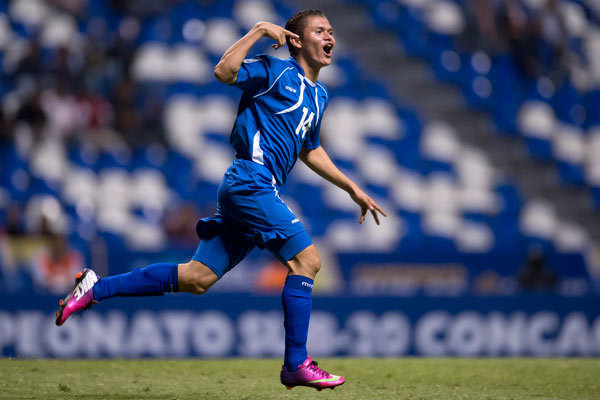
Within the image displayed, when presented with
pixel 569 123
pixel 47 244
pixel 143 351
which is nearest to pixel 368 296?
pixel 143 351

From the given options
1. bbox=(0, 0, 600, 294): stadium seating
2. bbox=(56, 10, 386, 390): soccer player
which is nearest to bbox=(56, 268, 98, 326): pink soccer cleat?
bbox=(56, 10, 386, 390): soccer player

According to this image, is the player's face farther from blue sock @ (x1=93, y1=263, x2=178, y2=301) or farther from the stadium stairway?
the stadium stairway

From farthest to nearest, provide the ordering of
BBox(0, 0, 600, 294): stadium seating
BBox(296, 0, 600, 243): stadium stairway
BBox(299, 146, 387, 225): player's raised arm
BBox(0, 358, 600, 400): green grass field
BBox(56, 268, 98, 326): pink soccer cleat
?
BBox(296, 0, 600, 243): stadium stairway
BBox(0, 0, 600, 294): stadium seating
BBox(299, 146, 387, 225): player's raised arm
BBox(0, 358, 600, 400): green grass field
BBox(56, 268, 98, 326): pink soccer cleat

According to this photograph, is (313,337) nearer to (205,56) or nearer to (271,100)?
(271,100)

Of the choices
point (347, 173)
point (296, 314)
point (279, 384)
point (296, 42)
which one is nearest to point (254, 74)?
point (296, 42)

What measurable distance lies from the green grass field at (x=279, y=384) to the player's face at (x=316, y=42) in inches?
81.3

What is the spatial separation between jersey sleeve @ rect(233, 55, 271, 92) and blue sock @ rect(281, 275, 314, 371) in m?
1.12

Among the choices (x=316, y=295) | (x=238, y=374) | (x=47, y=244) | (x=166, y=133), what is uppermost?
(x=166, y=133)

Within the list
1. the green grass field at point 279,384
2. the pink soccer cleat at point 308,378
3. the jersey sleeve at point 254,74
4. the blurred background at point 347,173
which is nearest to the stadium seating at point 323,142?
the blurred background at point 347,173

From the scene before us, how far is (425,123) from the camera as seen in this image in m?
13.8

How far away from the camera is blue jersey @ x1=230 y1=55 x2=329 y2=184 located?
484 centimetres

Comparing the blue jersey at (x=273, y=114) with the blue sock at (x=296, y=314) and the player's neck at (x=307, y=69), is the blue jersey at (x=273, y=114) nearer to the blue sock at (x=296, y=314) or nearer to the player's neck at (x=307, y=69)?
the player's neck at (x=307, y=69)

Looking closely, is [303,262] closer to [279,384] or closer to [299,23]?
[279,384]

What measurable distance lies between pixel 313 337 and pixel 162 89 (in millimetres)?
5720
